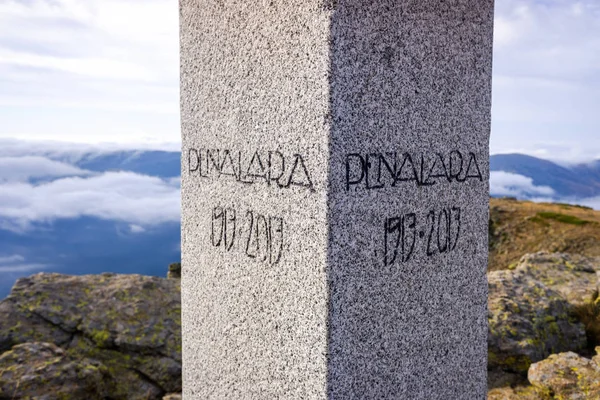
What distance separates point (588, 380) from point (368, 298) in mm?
2811

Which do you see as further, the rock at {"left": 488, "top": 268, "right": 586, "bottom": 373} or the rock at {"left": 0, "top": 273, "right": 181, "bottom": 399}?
the rock at {"left": 0, "top": 273, "right": 181, "bottom": 399}

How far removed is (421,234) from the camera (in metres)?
3.40

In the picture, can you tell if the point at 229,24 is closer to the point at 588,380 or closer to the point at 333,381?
the point at 333,381

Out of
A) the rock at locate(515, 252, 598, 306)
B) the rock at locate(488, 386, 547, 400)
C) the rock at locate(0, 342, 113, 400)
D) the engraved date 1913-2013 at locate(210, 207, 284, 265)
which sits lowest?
the rock at locate(488, 386, 547, 400)

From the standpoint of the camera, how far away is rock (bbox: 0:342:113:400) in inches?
190

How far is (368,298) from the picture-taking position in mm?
3090

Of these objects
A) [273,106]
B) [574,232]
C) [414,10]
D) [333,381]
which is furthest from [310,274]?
[574,232]

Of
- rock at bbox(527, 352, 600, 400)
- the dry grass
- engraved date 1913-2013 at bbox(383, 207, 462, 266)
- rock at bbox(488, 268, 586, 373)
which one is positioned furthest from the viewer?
the dry grass

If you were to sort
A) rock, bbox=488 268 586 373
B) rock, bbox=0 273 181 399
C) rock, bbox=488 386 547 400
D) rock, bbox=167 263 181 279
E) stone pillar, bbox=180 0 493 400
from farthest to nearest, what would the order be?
rock, bbox=167 263 181 279 < rock, bbox=0 273 181 399 < rock, bbox=488 268 586 373 < rock, bbox=488 386 547 400 < stone pillar, bbox=180 0 493 400

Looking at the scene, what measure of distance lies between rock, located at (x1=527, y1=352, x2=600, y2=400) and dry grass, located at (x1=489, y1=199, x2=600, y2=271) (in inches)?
380

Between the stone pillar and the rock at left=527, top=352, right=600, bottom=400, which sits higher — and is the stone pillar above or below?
above

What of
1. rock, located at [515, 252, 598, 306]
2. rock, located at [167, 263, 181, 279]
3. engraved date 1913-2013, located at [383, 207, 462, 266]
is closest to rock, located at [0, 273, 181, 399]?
rock, located at [167, 263, 181, 279]

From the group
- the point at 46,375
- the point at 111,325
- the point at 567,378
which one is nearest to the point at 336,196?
the point at 567,378

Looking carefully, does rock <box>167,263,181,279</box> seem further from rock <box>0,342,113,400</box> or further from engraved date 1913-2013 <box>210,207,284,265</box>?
engraved date 1913-2013 <box>210,207,284,265</box>
